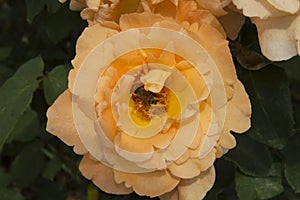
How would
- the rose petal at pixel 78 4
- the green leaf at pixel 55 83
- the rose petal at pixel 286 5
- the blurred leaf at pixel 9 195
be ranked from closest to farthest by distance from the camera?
the rose petal at pixel 286 5, the rose petal at pixel 78 4, the green leaf at pixel 55 83, the blurred leaf at pixel 9 195

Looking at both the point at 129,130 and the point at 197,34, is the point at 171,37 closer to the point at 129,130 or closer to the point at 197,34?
the point at 197,34

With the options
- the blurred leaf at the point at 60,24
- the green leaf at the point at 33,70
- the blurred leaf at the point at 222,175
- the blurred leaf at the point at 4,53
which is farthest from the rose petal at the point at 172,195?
the blurred leaf at the point at 4,53

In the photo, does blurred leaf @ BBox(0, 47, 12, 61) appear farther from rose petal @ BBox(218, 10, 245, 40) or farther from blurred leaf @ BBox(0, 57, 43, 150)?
rose petal @ BBox(218, 10, 245, 40)

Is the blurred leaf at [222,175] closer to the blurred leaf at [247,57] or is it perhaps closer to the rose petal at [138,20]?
the blurred leaf at [247,57]

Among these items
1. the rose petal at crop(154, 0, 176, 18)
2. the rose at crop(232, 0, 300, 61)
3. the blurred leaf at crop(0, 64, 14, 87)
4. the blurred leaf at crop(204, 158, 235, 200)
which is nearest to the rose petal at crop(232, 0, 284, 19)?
the rose at crop(232, 0, 300, 61)

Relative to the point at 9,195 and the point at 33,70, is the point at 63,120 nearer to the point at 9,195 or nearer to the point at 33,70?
the point at 33,70

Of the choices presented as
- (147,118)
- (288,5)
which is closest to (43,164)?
(147,118)
